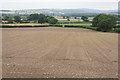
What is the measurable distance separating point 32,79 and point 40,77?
547mm

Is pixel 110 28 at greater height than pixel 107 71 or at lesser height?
greater

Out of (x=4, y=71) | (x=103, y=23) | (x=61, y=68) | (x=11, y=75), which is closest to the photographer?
(x=11, y=75)

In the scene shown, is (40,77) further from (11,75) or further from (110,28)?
(110,28)

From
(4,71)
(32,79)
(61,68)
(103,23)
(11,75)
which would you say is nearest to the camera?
(32,79)

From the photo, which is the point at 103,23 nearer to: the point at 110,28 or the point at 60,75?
the point at 110,28

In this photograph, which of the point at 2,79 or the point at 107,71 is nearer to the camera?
the point at 2,79

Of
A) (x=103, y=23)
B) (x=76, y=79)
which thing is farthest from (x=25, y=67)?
(x=103, y=23)

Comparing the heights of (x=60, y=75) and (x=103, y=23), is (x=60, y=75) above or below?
below

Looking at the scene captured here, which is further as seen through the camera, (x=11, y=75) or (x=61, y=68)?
(x=61, y=68)

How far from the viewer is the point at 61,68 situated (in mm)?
10797

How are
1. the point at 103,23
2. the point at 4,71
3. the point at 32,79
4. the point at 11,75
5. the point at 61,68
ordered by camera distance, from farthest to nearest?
the point at 103,23 → the point at 61,68 → the point at 4,71 → the point at 11,75 → the point at 32,79

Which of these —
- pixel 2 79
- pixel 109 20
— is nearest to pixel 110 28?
pixel 109 20

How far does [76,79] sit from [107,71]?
297cm

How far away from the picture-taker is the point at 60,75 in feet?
30.3
